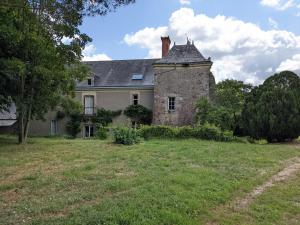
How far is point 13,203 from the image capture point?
6.09 meters

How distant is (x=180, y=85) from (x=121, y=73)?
20.0 feet

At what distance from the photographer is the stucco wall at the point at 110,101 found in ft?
105

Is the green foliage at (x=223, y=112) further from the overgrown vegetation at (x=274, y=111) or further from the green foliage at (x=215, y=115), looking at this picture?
the overgrown vegetation at (x=274, y=111)

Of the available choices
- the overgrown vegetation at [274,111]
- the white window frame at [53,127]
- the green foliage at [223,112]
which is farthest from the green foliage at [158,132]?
the white window frame at [53,127]

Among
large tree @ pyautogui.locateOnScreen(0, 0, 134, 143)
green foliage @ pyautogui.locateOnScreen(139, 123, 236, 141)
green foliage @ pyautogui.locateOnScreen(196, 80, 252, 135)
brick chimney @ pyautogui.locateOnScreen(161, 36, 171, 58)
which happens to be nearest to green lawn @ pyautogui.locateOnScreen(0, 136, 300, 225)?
large tree @ pyautogui.locateOnScreen(0, 0, 134, 143)

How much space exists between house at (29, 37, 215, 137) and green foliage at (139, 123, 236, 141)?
10500 mm

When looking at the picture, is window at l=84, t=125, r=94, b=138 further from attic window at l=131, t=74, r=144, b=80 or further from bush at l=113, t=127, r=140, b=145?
bush at l=113, t=127, r=140, b=145

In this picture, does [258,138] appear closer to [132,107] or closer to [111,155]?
[111,155]

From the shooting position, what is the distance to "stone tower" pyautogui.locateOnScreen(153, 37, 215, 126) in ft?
98.9

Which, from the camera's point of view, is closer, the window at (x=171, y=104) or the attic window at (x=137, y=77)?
the window at (x=171, y=104)

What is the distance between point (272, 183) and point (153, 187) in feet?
9.56

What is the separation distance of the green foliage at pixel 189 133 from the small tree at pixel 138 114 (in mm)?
11297

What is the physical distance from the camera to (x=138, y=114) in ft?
104

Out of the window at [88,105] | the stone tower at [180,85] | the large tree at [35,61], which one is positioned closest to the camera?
the large tree at [35,61]
